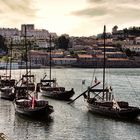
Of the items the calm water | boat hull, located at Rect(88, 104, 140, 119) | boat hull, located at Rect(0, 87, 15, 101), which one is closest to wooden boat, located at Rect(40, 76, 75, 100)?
boat hull, located at Rect(0, 87, 15, 101)

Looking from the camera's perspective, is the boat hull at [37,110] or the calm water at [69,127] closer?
the calm water at [69,127]

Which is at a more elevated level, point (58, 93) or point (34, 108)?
point (34, 108)

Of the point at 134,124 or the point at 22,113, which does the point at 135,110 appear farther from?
the point at 22,113

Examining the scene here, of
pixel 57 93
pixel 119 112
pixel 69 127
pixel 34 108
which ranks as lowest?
pixel 69 127

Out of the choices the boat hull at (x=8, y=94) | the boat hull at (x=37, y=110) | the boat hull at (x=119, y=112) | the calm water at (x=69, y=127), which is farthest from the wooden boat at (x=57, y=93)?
the boat hull at (x=37, y=110)

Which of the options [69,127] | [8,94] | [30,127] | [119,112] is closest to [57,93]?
[8,94]

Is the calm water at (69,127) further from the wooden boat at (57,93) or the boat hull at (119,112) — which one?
the wooden boat at (57,93)

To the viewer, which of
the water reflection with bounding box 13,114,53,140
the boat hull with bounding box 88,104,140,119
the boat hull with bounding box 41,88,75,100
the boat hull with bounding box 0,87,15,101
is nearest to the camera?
the water reflection with bounding box 13,114,53,140

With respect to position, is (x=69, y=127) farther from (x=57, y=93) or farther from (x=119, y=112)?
(x=57, y=93)

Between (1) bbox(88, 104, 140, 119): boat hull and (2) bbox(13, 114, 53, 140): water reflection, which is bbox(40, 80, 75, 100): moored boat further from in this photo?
(2) bbox(13, 114, 53, 140): water reflection

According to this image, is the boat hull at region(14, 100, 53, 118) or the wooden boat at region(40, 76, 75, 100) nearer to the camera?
the boat hull at region(14, 100, 53, 118)

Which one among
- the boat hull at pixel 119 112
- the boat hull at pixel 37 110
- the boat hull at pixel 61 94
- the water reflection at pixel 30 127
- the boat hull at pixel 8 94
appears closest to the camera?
the water reflection at pixel 30 127

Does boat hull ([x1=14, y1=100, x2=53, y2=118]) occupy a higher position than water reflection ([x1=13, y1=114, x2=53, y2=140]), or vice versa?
boat hull ([x1=14, y1=100, x2=53, y2=118])

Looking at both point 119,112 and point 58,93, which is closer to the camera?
point 119,112
